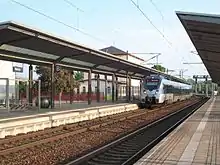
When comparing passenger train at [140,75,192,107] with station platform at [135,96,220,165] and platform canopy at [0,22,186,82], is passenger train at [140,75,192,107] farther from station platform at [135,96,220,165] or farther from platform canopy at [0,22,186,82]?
station platform at [135,96,220,165]

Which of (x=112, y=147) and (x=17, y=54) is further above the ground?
(x=17, y=54)

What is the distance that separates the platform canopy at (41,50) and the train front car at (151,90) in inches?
379

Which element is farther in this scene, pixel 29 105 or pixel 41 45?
pixel 29 105

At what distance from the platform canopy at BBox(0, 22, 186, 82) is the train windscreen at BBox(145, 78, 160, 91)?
9804 mm

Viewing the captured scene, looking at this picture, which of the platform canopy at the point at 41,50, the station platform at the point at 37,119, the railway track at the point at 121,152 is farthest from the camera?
the platform canopy at the point at 41,50

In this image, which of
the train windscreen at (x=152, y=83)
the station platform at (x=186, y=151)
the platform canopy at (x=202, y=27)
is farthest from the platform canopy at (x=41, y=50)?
the train windscreen at (x=152, y=83)

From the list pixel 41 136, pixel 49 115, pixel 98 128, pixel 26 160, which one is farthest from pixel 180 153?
pixel 49 115

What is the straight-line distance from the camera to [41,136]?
655 inches

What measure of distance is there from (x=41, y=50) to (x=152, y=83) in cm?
2058

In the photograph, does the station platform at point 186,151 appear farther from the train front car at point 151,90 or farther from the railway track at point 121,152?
the train front car at point 151,90

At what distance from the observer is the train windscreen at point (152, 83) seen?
4194cm

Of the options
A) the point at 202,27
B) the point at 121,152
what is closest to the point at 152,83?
the point at 202,27

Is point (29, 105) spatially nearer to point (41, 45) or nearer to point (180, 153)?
point (41, 45)

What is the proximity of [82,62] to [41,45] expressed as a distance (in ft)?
32.5
